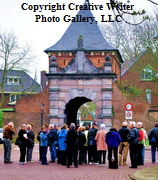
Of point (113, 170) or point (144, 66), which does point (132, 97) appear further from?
point (113, 170)

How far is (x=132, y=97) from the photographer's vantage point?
37.7m

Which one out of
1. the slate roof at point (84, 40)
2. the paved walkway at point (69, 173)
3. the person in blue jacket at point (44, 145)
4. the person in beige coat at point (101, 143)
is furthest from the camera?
the slate roof at point (84, 40)

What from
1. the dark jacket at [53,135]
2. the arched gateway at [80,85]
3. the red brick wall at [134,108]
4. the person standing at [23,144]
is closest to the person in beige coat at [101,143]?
the dark jacket at [53,135]

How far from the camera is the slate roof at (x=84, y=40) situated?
142ft

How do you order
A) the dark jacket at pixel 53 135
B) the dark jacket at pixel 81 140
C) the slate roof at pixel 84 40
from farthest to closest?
the slate roof at pixel 84 40
the dark jacket at pixel 53 135
the dark jacket at pixel 81 140

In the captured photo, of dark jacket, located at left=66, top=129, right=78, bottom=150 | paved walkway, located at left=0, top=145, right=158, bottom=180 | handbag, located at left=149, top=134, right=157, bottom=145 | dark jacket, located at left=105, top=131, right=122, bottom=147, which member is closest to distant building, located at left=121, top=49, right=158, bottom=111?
handbag, located at left=149, top=134, right=157, bottom=145

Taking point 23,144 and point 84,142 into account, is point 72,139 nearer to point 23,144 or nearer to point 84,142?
point 84,142

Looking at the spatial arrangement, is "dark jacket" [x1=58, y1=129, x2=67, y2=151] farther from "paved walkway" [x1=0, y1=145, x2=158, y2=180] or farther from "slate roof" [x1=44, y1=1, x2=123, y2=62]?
"slate roof" [x1=44, y1=1, x2=123, y2=62]

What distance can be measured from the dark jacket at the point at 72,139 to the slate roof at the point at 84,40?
23.1 meters

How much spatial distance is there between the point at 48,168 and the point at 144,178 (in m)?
4.92

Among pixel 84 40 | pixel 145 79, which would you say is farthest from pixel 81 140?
pixel 145 79

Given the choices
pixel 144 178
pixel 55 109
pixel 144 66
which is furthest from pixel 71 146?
pixel 144 66

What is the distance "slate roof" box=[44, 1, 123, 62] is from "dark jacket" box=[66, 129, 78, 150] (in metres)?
23.1

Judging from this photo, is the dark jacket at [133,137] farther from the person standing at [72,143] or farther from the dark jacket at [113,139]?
the person standing at [72,143]
